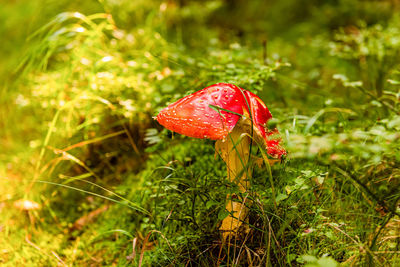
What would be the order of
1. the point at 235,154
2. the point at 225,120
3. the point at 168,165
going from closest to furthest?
the point at 225,120
the point at 235,154
the point at 168,165

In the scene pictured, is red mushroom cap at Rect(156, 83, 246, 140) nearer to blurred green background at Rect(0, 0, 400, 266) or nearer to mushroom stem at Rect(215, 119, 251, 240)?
mushroom stem at Rect(215, 119, 251, 240)

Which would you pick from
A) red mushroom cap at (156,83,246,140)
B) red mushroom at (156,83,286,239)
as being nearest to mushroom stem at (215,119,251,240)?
red mushroom at (156,83,286,239)

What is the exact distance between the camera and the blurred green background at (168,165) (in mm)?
1390

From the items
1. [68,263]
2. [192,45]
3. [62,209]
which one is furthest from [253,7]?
[68,263]

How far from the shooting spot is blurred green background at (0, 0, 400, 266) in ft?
4.56

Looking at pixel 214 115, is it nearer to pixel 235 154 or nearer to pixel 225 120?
pixel 225 120

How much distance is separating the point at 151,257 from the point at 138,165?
3.45 feet

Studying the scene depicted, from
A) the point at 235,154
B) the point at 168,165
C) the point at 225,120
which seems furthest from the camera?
the point at 168,165

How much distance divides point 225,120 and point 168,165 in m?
0.57

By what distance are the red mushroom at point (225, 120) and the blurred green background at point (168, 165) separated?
0.09 m

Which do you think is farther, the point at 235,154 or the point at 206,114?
the point at 235,154

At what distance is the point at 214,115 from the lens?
53.3 inches

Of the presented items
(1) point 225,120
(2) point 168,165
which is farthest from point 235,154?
(2) point 168,165

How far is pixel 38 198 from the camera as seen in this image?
2.17 m
